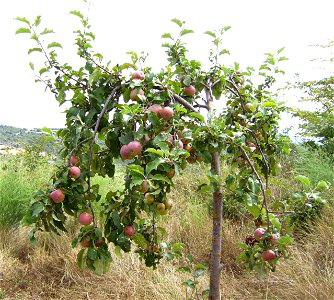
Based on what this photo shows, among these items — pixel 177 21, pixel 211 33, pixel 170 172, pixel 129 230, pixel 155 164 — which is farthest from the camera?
pixel 211 33

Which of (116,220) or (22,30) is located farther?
(22,30)

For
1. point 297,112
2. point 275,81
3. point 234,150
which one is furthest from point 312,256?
point 297,112

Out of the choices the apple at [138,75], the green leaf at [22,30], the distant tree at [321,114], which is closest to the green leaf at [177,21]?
the apple at [138,75]

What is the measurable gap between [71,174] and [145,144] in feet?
0.86

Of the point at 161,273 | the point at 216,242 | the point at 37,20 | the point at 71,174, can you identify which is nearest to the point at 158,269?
the point at 161,273

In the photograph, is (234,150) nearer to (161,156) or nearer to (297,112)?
(161,156)

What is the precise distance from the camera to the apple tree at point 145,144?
47.0 inches

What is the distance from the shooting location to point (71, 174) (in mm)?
1224

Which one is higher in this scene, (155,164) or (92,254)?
(155,164)

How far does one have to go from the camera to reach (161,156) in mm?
1116

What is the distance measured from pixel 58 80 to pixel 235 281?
2.20 meters

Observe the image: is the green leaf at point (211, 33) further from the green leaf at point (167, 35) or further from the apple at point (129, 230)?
the apple at point (129, 230)

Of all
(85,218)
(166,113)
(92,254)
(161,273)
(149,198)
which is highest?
(166,113)

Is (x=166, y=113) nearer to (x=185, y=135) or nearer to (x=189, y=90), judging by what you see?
(x=185, y=135)
